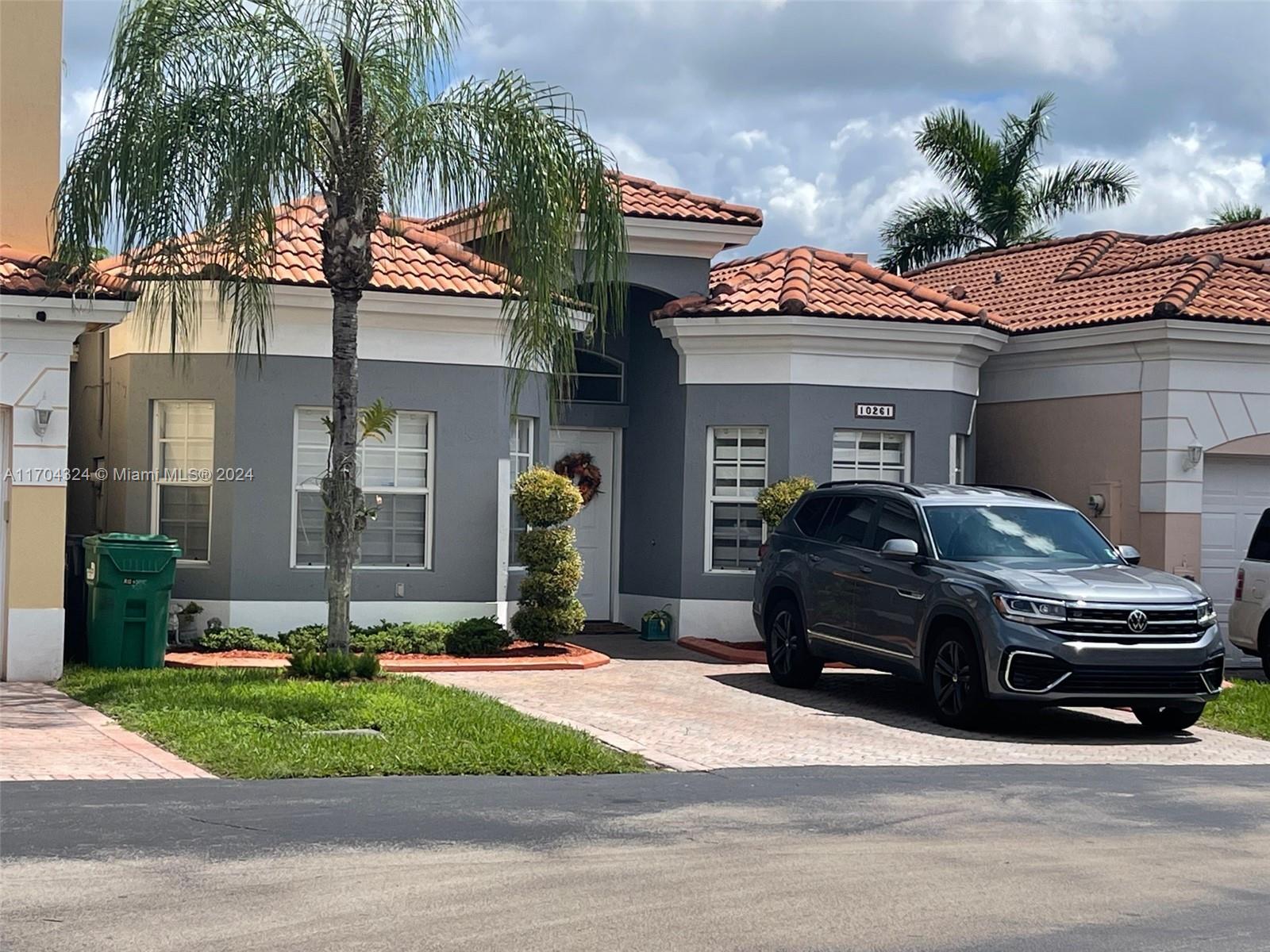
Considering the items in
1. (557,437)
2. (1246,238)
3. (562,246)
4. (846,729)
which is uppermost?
(1246,238)

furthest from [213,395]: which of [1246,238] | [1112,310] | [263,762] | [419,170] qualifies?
[1246,238]

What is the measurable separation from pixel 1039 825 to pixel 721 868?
224 centimetres

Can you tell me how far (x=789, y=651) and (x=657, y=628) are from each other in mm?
4147

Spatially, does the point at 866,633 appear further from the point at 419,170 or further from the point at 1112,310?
the point at 1112,310

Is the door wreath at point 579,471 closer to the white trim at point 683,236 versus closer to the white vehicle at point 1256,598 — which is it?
the white trim at point 683,236

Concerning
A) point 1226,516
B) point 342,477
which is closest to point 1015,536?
point 342,477

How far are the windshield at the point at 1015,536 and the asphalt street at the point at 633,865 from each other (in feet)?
11.7

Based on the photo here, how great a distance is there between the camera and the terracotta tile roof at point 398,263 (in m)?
16.9

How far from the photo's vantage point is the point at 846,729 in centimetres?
1302

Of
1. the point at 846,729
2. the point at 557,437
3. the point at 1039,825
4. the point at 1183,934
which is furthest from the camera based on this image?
the point at 557,437

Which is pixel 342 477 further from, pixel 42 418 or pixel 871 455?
pixel 871 455

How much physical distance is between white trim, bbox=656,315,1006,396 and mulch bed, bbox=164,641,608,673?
396 cm

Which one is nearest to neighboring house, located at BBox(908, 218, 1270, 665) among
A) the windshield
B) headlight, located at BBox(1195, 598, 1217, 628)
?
the windshield

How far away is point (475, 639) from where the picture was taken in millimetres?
16797
